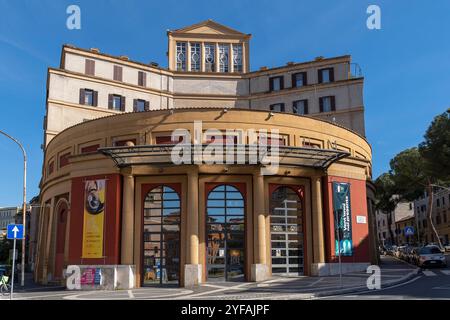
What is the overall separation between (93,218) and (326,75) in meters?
31.0

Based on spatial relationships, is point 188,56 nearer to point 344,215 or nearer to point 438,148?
point 438,148

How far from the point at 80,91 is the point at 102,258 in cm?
2283

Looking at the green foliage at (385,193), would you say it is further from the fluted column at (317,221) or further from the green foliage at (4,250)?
the green foliage at (4,250)

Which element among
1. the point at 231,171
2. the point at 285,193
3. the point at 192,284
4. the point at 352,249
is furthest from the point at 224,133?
the point at 352,249

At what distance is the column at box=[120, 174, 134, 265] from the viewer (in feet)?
83.3

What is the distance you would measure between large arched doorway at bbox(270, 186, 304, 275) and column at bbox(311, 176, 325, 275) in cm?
86

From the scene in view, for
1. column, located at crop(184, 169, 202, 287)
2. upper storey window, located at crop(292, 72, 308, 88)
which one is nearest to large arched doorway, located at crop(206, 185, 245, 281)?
column, located at crop(184, 169, 202, 287)

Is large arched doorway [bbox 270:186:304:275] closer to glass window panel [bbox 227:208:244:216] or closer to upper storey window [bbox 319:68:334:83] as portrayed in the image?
glass window panel [bbox 227:208:244:216]

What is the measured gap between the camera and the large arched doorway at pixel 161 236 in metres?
26.1

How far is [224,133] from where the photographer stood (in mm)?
27734

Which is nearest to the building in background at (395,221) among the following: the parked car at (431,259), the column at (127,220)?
the parked car at (431,259)

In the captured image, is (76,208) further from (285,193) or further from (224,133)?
(285,193)

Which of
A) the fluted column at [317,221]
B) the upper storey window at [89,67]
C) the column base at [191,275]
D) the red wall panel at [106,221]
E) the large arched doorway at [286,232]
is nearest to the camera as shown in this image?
the column base at [191,275]

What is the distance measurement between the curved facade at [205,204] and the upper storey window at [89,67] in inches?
676
